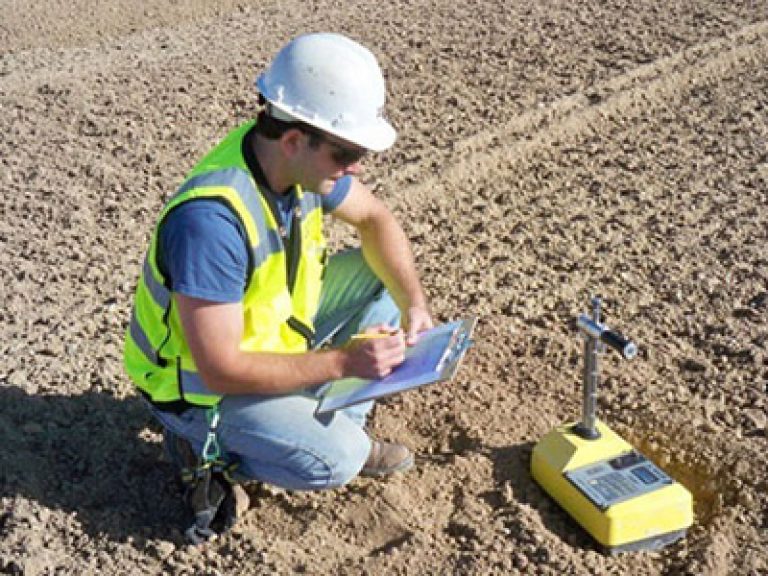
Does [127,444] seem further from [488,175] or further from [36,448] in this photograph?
[488,175]

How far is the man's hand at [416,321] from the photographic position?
3.81 m

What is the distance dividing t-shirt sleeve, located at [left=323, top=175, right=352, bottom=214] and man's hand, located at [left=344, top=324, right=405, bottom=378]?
0.60 metres

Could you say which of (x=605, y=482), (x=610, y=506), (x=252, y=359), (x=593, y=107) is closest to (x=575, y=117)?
(x=593, y=107)

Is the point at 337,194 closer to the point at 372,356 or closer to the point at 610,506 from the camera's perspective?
the point at 372,356

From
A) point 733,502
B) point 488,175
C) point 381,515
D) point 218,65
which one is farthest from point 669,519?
point 218,65

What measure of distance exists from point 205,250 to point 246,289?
0.90 feet

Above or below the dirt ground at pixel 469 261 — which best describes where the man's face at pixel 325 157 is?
above

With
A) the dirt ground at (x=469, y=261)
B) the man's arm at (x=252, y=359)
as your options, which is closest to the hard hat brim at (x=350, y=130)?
the man's arm at (x=252, y=359)

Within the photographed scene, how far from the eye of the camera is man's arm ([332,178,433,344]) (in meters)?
3.93

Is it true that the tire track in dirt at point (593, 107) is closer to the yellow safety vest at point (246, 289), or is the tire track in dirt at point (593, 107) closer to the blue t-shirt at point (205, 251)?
the yellow safety vest at point (246, 289)

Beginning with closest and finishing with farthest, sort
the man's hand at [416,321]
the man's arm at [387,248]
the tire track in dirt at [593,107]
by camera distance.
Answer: the man's hand at [416,321], the man's arm at [387,248], the tire track in dirt at [593,107]

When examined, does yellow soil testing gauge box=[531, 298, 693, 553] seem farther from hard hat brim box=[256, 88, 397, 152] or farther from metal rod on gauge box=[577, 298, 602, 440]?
hard hat brim box=[256, 88, 397, 152]

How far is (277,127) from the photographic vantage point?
3.30 metres

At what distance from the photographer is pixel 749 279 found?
4.92m
